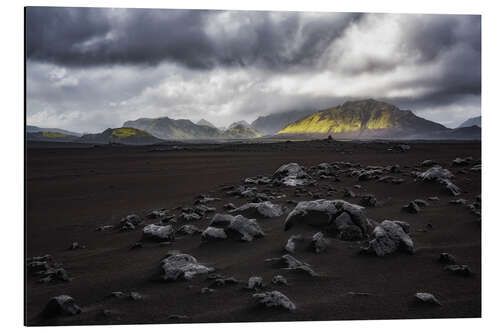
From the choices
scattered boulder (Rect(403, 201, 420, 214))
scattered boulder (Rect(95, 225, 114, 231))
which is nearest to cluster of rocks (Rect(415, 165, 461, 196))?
scattered boulder (Rect(403, 201, 420, 214))

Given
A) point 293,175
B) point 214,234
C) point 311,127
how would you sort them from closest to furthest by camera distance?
point 214,234
point 311,127
point 293,175

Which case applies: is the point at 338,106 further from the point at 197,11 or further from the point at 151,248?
the point at 151,248

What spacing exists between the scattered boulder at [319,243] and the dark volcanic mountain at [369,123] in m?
3.35

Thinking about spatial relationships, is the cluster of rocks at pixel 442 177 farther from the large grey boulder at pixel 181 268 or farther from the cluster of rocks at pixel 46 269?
the cluster of rocks at pixel 46 269

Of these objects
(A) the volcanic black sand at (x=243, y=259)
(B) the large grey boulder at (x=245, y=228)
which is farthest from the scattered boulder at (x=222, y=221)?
(A) the volcanic black sand at (x=243, y=259)

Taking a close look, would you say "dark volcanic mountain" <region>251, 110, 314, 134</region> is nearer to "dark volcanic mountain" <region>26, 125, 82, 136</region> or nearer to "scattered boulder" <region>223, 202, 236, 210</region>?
"scattered boulder" <region>223, 202, 236, 210</region>

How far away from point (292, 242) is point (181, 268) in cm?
161

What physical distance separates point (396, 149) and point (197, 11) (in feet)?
19.5

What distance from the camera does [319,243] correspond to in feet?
15.1

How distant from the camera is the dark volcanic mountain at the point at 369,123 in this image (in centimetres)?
700

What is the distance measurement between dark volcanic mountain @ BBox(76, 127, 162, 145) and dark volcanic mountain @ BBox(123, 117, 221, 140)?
6.2 inches

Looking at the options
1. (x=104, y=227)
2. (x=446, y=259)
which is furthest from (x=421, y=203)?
(x=104, y=227)

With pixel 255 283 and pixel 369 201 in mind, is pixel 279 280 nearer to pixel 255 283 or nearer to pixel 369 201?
pixel 255 283

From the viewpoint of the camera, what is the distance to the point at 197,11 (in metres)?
5.74
